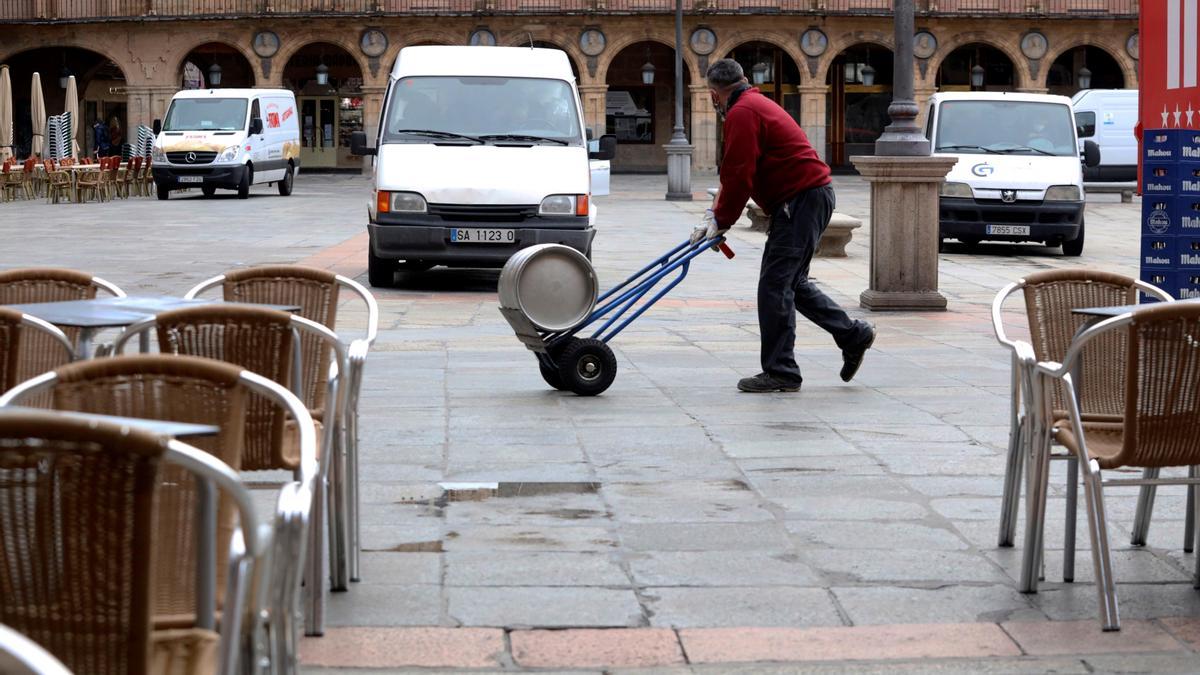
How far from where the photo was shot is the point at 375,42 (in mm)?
49406

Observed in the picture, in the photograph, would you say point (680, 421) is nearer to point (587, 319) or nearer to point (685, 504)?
point (587, 319)

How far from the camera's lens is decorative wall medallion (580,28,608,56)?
161 ft

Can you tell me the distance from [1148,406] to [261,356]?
235cm

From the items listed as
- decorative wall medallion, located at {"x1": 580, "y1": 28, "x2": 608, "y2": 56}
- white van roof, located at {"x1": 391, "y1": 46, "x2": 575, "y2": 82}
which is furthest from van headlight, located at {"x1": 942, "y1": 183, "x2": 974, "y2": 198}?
decorative wall medallion, located at {"x1": 580, "y1": 28, "x2": 608, "y2": 56}

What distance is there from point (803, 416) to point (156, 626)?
18.0 feet

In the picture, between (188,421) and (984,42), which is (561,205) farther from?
(984,42)

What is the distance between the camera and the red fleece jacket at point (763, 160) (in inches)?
348

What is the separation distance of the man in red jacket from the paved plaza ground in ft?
0.93

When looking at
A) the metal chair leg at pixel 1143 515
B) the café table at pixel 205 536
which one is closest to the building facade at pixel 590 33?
the metal chair leg at pixel 1143 515

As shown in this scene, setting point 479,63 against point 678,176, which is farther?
point 678,176

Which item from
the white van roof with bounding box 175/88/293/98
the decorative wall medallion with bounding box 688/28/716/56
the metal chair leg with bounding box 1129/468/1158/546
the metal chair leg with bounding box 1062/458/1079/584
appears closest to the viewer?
the metal chair leg with bounding box 1062/458/1079/584

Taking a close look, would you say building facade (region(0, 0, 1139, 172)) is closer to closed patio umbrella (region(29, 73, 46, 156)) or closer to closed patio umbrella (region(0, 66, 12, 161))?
closed patio umbrella (region(29, 73, 46, 156))

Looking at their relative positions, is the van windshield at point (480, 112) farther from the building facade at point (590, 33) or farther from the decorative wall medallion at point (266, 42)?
the decorative wall medallion at point (266, 42)

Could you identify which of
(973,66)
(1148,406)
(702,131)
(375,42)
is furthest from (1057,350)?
(973,66)
